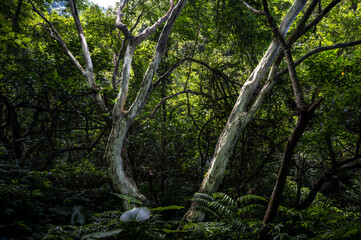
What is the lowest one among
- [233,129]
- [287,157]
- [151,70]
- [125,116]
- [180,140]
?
[287,157]

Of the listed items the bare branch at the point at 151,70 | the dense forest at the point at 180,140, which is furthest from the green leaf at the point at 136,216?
the bare branch at the point at 151,70

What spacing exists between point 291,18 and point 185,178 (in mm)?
3736

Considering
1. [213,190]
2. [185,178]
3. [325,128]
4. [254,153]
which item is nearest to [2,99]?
[185,178]

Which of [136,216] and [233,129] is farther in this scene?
[233,129]

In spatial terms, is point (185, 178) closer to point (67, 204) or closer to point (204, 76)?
point (67, 204)

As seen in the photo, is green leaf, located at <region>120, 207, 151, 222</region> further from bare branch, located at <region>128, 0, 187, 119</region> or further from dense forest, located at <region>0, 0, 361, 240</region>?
bare branch, located at <region>128, 0, 187, 119</region>

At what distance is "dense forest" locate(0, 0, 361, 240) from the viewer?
1.97 meters

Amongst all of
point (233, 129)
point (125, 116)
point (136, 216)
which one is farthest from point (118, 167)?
point (233, 129)

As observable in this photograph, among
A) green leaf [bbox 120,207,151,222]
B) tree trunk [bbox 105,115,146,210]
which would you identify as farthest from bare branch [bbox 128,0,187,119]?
green leaf [bbox 120,207,151,222]

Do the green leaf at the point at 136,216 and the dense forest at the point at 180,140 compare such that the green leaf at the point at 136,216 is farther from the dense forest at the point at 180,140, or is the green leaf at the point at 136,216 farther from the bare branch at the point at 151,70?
the bare branch at the point at 151,70

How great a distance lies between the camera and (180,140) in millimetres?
4496

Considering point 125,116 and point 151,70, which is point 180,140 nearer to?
point 125,116

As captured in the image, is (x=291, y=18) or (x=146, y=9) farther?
(x=146, y=9)

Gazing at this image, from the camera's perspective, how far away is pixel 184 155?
174 inches
